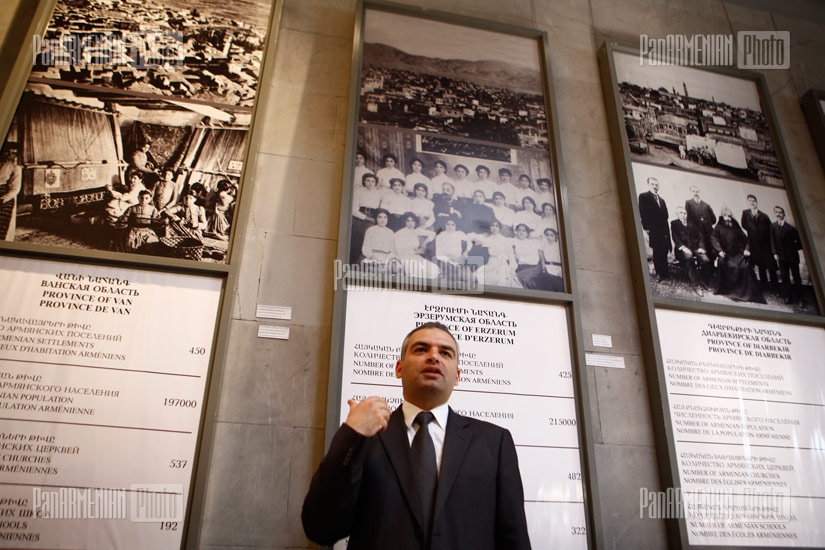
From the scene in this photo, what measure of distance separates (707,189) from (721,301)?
0.86 meters

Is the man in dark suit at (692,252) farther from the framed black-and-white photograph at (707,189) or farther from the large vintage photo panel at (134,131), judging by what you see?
the large vintage photo panel at (134,131)

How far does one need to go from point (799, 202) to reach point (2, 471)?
16.2ft

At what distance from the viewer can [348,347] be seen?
9.17 feet

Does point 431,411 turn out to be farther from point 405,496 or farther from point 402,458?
point 405,496

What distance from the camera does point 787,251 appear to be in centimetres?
376

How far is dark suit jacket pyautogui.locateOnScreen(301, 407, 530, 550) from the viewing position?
1.62 m

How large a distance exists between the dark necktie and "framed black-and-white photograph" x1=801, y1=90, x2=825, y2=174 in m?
4.21

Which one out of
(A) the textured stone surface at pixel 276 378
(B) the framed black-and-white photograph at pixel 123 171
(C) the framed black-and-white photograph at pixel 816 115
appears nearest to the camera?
(A) the textured stone surface at pixel 276 378

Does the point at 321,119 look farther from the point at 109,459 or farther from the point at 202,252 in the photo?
the point at 109,459

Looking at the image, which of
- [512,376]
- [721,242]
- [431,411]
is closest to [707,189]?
[721,242]

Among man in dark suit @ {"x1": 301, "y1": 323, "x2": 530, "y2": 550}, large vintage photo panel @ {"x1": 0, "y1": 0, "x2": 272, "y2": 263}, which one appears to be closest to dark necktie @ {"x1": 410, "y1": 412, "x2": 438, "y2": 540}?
man in dark suit @ {"x1": 301, "y1": 323, "x2": 530, "y2": 550}

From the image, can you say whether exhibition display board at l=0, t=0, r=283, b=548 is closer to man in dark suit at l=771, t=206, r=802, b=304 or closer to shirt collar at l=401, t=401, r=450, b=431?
shirt collar at l=401, t=401, r=450, b=431

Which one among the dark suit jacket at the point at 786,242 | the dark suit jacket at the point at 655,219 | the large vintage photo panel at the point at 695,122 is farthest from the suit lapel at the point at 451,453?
the dark suit jacket at the point at 786,242

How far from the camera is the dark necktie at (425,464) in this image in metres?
1.69
